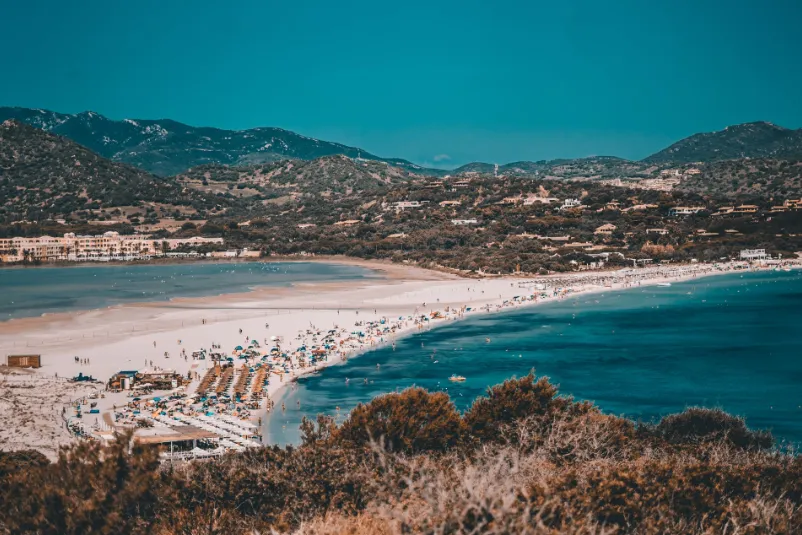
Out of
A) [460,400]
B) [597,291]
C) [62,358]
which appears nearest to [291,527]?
[460,400]

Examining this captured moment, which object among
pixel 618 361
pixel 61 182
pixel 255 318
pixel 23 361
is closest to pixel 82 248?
pixel 61 182

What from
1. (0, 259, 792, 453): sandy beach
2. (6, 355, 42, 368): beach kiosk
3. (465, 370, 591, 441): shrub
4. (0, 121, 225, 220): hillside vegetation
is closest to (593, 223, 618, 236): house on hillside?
(0, 259, 792, 453): sandy beach

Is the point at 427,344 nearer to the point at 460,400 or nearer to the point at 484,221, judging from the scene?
the point at 460,400

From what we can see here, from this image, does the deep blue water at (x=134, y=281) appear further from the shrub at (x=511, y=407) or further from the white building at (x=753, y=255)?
the white building at (x=753, y=255)

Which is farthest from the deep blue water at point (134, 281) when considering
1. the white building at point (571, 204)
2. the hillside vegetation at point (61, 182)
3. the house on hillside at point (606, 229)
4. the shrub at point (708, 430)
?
the shrub at point (708, 430)

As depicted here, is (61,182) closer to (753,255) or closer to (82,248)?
(82,248)

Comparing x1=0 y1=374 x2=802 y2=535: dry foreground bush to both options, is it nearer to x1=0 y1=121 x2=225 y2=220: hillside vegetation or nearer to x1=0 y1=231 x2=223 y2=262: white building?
x1=0 y1=231 x2=223 y2=262: white building
